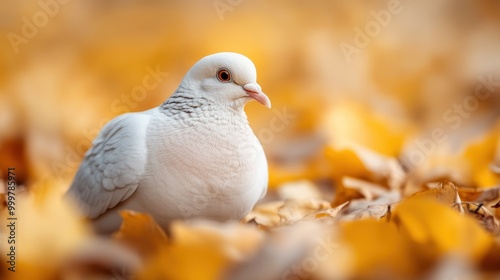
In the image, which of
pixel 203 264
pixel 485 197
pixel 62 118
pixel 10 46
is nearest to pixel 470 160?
pixel 485 197

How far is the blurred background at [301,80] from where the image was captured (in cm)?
86

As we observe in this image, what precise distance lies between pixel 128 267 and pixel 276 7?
1030mm

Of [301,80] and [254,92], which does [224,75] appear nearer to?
[254,92]

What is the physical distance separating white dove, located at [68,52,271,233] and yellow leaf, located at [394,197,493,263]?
167 mm

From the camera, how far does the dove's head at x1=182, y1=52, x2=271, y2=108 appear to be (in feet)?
1.80

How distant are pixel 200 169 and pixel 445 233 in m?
0.20

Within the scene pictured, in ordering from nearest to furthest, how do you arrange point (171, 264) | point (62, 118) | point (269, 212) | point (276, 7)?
point (171, 264) → point (269, 212) → point (62, 118) → point (276, 7)

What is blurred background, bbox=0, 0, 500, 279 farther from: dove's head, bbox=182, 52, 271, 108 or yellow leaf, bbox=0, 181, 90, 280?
yellow leaf, bbox=0, 181, 90, 280

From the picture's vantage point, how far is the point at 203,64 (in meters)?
0.56

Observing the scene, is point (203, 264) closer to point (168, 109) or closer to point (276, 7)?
point (168, 109)

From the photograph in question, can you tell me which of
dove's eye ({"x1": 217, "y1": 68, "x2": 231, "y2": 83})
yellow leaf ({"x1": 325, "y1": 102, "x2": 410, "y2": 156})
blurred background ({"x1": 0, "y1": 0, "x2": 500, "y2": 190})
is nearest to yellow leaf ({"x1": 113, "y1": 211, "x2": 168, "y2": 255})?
dove's eye ({"x1": 217, "y1": 68, "x2": 231, "y2": 83})

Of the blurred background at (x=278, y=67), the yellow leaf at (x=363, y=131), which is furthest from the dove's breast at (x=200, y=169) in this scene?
the yellow leaf at (x=363, y=131)

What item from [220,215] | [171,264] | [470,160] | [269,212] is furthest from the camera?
[470,160]

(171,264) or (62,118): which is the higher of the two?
(62,118)
